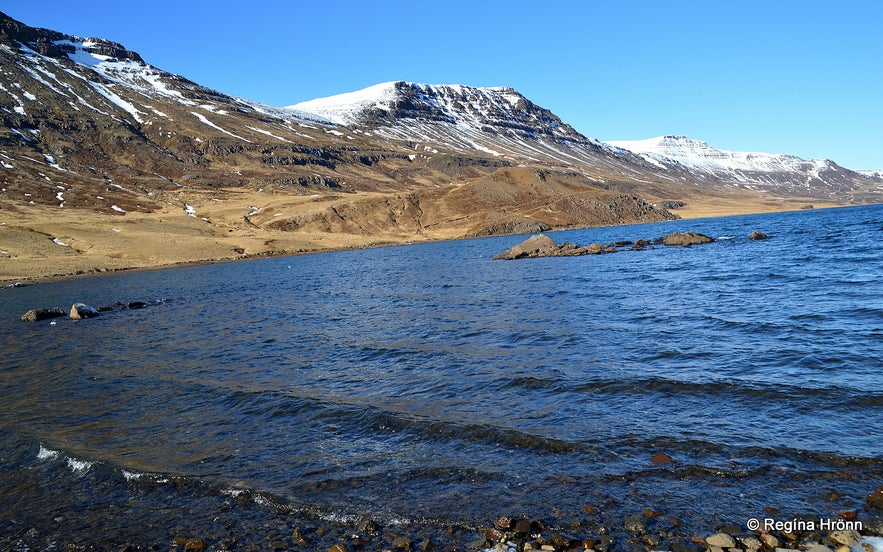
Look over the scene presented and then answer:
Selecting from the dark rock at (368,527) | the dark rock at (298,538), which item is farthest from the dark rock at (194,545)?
the dark rock at (368,527)

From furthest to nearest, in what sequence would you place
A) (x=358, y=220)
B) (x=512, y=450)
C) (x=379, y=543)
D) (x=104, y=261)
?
1. (x=358, y=220)
2. (x=104, y=261)
3. (x=512, y=450)
4. (x=379, y=543)

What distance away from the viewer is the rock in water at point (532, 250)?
231 feet

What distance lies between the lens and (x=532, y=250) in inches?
2849

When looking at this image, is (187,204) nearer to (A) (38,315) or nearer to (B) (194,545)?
(A) (38,315)

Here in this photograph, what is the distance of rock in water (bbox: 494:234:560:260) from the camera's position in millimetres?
70319

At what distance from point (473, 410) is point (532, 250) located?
59067 millimetres

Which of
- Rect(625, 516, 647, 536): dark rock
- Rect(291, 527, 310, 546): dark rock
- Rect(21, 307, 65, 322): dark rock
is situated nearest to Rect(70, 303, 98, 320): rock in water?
Rect(21, 307, 65, 322): dark rock

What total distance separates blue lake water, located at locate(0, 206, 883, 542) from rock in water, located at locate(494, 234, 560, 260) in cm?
3639

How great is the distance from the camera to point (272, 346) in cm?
2569

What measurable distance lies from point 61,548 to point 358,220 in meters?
125

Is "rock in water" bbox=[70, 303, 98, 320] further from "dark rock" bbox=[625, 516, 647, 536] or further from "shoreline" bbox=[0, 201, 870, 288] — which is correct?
"dark rock" bbox=[625, 516, 647, 536]

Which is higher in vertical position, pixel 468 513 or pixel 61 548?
pixel 468 513

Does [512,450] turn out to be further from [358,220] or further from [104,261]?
[358,220]

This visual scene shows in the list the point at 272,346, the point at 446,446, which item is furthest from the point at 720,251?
the point at 446,446
